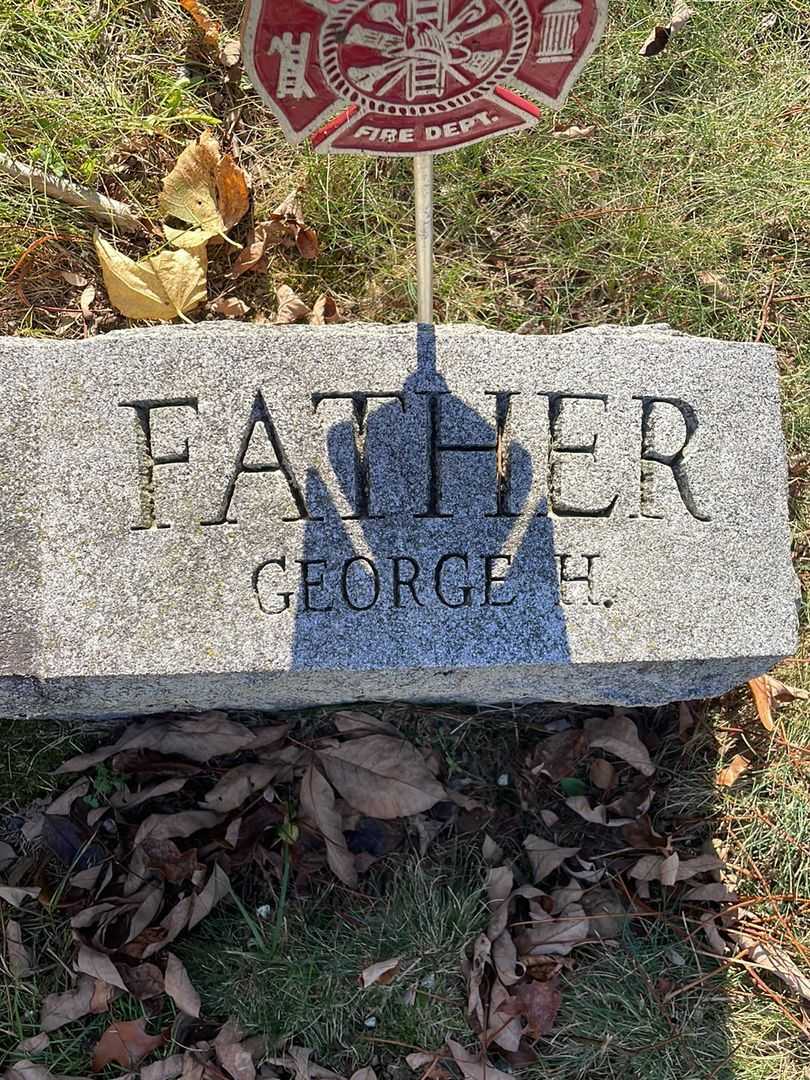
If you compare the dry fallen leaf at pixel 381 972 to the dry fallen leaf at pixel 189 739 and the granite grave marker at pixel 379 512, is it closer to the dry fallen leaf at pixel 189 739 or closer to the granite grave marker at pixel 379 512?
the dry fallen leaf at pixel 189 739

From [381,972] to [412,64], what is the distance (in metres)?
2.13

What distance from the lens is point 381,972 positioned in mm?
2344

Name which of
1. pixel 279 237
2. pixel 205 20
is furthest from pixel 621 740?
pixel 205 20

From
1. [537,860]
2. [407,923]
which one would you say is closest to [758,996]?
[537,860]

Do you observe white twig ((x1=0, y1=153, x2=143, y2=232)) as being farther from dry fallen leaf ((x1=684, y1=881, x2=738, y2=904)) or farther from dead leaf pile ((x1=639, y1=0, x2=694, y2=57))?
dry fallen leaf ((x1=684, y1=881, x2=738, y2=904))

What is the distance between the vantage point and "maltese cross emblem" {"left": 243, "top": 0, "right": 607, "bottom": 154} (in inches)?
59.1

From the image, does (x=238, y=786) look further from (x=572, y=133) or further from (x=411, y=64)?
(x=572, y=133)

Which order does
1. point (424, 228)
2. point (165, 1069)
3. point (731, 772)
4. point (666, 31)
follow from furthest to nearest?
1. point (666, 31)
2. point (731, 772)
3. point (165, 1069)
4. point (424, 228)

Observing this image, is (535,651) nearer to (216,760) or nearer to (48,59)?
(216,760)

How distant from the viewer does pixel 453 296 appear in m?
2.87

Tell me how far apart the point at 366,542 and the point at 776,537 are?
3.14 ft

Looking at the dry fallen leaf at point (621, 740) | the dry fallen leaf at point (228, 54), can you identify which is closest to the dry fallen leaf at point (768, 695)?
the dry fallen leaf at point (621, 740)

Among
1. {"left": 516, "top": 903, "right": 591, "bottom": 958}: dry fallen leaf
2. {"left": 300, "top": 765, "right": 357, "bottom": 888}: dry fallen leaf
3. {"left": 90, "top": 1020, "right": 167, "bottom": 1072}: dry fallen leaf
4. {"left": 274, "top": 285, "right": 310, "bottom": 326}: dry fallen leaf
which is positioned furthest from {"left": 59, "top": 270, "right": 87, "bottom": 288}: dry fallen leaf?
{"left": 516, "top": 903, "right": 591, "bottom": 958}: dry fallen leaf

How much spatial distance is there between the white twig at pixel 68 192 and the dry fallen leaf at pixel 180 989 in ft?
7.25
